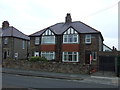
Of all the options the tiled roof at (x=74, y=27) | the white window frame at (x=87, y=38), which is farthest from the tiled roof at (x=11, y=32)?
the white window frame at (x=87, y=38)

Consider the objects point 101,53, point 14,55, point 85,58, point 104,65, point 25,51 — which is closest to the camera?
point 104,65

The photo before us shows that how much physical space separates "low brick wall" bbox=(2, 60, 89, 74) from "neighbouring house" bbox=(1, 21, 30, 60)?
11572mm

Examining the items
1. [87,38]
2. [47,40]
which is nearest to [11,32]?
[47,40]

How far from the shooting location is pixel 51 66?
95.0 feet

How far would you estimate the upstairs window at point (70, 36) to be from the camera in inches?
1443

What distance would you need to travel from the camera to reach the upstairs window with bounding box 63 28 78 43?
3666 cm

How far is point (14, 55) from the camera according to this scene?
46.8 metres

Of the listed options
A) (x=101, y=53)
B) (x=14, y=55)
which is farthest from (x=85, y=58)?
(x=14, y=55)

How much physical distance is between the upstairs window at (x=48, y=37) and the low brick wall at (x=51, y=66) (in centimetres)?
836

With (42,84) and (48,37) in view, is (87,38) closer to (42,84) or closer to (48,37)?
(48,37)

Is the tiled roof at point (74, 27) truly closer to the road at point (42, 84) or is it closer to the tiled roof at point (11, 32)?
the tiled roof at point (11, 32)

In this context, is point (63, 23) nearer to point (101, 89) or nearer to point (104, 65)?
point (104, 65)

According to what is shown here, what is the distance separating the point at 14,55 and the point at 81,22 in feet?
55.3

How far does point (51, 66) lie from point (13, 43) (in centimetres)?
1967
